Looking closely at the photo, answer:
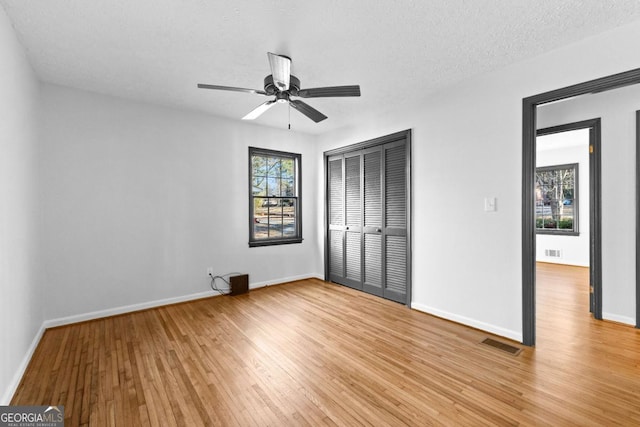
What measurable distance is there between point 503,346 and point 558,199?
5.64 metres

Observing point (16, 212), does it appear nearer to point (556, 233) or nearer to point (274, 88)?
point (274, 88)

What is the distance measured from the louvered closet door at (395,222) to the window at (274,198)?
5.64 ft

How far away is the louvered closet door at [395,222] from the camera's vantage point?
3932 mm

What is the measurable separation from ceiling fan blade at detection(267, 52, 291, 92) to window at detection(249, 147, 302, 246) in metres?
2.43

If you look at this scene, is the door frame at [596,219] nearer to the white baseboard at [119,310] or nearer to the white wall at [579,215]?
the white wall at [579,215]

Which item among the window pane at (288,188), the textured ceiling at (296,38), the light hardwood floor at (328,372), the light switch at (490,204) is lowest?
the light hardwood floor at (328,372)

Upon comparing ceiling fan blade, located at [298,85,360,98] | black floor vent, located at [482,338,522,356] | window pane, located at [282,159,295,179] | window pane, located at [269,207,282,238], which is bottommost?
black floor vent, located at [482,338,522,356]

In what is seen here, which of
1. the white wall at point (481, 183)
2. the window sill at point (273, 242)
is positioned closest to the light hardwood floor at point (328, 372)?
the white wall at point (481, 183)

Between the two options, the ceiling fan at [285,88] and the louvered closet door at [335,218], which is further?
the louvered closet door at [335,218]

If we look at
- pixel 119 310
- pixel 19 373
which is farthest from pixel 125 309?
pixel 19 373

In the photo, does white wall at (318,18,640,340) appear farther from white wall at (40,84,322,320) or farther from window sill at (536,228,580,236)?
window sill at (536,228,580,236)

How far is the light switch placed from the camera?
2.97m

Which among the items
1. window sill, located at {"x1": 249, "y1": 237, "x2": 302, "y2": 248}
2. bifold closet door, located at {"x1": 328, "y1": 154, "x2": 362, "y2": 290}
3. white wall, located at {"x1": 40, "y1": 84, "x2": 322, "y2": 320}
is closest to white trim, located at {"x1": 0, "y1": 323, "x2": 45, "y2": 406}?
white wall, located at {"x1": 40, "y1": 84, "x2": 322, "y2": 320}

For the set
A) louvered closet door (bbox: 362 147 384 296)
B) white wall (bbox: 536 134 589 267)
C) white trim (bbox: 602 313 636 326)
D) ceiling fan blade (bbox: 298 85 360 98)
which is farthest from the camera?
white wall (bbox: 536 134 589 267)
